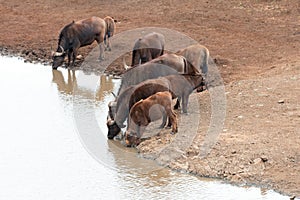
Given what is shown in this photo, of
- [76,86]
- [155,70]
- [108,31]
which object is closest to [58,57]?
[76,86]

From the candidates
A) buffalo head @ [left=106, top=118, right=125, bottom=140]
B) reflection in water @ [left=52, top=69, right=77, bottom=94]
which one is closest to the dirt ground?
buffalo head @ [left=106, top=118, right=125, bottom=140]

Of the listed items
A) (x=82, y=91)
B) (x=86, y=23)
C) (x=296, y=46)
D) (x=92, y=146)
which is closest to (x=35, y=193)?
(x=92, y=146)

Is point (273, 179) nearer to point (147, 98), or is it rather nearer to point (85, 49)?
point (147, 98)

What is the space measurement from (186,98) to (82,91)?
3.44 metres

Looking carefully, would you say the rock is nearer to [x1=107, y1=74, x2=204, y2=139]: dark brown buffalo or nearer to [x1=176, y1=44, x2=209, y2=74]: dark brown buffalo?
[x1=107, y1=74, x2=204, y2=139]: dark brown buffalo

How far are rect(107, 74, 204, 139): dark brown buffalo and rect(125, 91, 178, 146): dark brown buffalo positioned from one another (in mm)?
348

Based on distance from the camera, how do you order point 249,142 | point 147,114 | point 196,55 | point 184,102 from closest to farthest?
point 249,142
point 147,114
point 184,102
point 196,55

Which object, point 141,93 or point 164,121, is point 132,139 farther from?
point 141,93

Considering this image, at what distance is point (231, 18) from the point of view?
68.8ft

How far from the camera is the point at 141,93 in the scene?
41.7ft

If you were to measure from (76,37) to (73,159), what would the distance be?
6.45 m

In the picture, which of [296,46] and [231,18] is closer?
[296,46]

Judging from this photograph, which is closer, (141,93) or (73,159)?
(73,159)

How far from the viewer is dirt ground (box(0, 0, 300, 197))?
11070 mm
